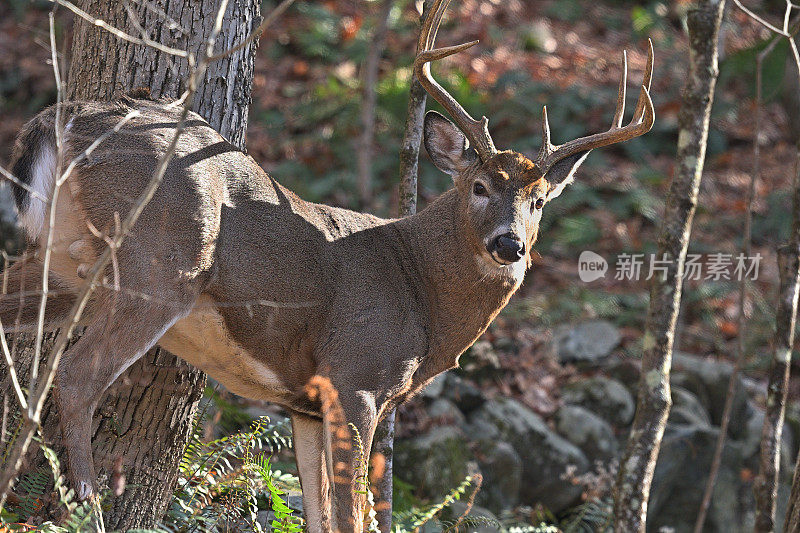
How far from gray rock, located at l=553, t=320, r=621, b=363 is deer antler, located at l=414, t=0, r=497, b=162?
201 inches

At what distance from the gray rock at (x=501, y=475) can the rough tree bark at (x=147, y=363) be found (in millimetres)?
3303

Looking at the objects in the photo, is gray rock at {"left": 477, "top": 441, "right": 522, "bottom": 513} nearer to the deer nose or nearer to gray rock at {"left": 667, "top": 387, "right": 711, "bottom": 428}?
gray rock at {"left": 667, "top": 387, "right": 711, "bottom": 428}

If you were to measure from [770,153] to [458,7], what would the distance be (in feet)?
19.2

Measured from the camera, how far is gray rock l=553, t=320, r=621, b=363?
9.98m

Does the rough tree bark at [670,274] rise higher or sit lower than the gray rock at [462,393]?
higher

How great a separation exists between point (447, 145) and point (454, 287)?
890 mm

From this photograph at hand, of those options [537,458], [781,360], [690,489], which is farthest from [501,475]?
[781,360]

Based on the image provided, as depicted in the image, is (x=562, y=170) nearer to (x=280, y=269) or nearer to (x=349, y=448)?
(x=280, y=269)

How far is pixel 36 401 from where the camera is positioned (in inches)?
122

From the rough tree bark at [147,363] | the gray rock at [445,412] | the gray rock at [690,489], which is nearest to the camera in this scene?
the rough tree bark at [147,363]

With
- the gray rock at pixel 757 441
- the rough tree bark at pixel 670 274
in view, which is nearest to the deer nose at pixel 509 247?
the rough tree bark at pixel 670 274

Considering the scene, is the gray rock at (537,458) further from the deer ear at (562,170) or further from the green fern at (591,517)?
the deer ear at (562,170)

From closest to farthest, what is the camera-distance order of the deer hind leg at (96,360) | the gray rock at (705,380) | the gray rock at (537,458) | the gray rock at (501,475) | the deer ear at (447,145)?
1. the deer hind leg at (96,360)
2. the deer ear at (447,145)
3. the gray rock at (501,475)
4. the gray rock at (537,458)
5. the gray rock at (705,380)

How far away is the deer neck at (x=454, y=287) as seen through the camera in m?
5.05
